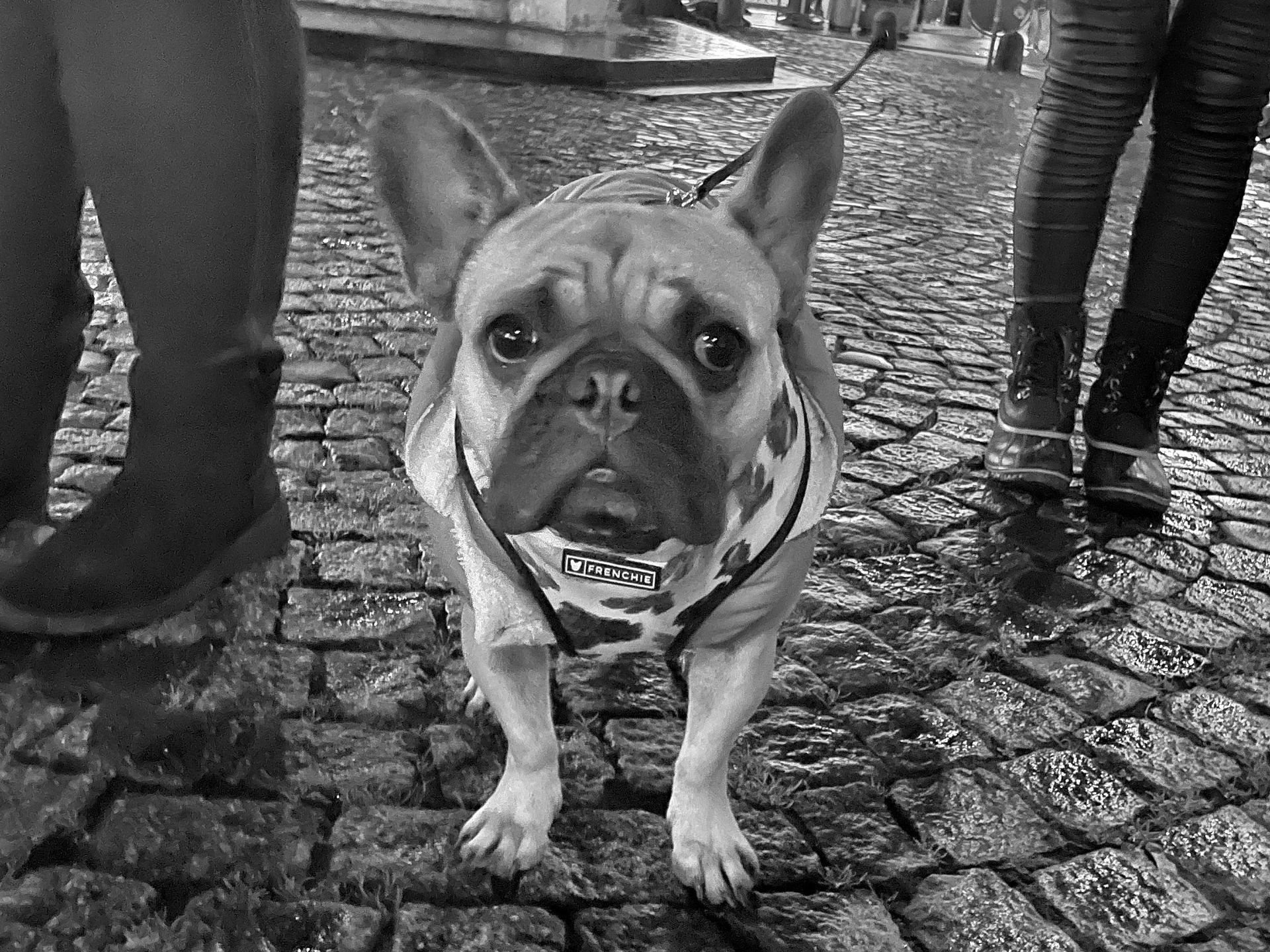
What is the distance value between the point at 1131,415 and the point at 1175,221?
52cm

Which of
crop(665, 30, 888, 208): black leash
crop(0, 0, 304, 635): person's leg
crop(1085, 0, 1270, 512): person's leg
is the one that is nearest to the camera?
crop(665, 30, 888, 208): black leash

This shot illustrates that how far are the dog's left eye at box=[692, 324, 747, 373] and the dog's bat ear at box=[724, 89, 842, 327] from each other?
167mm

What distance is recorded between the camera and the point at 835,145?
62.7 inches

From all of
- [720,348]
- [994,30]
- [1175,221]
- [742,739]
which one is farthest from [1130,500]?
[994,30]

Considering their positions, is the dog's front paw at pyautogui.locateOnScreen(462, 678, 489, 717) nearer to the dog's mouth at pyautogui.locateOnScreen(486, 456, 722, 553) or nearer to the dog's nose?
Answer: the dog's mouth at pyautogui.locateOnScreen(486, 456, 722, 553)

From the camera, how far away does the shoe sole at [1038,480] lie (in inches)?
124

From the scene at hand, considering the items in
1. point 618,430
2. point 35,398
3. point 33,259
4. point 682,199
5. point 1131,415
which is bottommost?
point 1131,415

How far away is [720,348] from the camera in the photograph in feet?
5.02

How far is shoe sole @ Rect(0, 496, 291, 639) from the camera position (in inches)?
89.2

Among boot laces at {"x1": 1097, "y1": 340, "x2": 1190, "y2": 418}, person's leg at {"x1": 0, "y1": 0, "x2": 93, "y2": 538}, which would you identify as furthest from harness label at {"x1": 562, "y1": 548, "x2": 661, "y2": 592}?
boot laces at {"x1": 1097, "y1": 340, "x2": 1190, "y2": 418}

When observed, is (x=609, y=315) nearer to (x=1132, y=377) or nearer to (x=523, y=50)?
(x=1132, y=377)

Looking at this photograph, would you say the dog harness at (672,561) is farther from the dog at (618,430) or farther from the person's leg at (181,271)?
the person's leg at (181,271)

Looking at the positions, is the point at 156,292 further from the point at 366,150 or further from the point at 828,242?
the point at 828,242

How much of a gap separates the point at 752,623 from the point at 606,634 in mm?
216
